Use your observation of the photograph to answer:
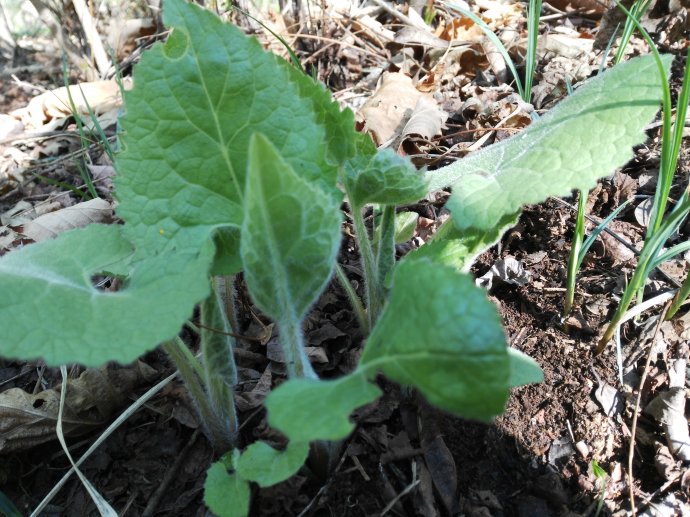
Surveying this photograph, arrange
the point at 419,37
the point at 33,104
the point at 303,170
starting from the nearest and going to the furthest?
the point at 303,170 → the point at 419,37 → the point at 33,104

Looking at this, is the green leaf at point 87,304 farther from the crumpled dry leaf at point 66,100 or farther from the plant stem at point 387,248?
the crumpled dry leaf at point 66,100

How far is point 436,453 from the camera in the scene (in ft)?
4.75

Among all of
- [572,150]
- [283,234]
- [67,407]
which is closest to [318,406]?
[283,234]

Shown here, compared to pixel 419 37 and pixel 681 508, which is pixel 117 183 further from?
pixel 419 37

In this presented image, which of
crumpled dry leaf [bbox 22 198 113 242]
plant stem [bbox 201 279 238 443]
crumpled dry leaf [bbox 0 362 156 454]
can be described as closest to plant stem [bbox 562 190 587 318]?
plant stem [bbox 201 279 238 443]

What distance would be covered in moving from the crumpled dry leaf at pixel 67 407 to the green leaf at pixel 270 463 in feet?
2.20

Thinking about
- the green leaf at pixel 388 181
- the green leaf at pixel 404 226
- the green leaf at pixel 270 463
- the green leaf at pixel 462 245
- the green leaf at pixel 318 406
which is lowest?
the green leaf at pixel 270 463

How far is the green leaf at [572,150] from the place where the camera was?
1.22 meters

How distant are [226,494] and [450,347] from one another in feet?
2.17

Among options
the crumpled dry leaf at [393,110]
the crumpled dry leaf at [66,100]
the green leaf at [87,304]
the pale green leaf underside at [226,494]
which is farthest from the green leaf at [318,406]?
the crumpled dry leaf at [66,100]

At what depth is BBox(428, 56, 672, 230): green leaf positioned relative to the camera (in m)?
1.22

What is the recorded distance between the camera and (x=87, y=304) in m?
1.07

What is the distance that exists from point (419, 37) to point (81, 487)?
2752 mm

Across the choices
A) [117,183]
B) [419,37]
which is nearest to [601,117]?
[117,183]
